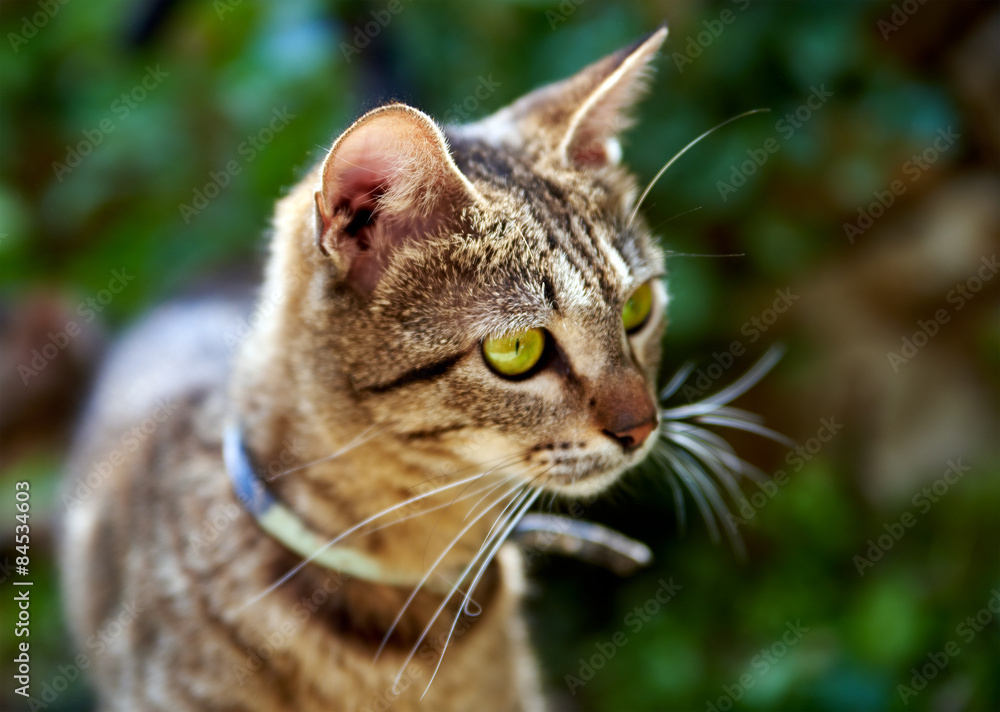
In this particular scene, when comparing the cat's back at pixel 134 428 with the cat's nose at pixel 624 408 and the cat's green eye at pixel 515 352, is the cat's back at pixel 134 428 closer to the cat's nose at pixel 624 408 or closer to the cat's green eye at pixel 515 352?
the cat's green eye at pixel 515 352

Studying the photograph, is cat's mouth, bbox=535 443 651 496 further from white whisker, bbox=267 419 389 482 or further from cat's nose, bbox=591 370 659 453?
white whisker, bbox=267 419 389 482

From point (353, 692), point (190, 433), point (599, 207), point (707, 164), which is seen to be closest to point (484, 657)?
point (353, 692)

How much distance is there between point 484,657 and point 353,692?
25 cm

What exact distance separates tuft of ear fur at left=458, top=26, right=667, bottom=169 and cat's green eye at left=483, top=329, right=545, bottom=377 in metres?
0.35

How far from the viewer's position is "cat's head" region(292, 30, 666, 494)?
1.10 meters

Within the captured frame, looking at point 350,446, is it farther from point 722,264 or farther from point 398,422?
point 722,264

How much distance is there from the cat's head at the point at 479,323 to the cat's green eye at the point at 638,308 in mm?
61

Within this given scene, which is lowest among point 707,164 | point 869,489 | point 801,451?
point 869,489

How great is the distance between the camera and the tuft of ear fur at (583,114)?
1.28 m

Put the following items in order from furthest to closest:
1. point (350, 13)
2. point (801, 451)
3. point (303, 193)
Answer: point (801, 451)
point (350, 13)
point (303, 193)

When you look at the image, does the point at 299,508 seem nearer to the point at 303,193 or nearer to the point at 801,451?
the point at 303,193

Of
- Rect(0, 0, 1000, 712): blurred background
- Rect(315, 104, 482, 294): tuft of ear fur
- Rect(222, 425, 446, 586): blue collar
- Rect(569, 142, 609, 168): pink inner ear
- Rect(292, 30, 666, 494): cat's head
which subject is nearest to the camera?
Rect(315, 104, 482, 294): tuft of ear fur

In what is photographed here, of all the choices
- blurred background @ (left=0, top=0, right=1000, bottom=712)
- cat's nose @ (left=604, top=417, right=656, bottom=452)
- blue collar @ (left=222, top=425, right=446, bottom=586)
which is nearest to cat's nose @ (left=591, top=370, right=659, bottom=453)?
cat's nose @ (left=604, top=417, right=656, bottom=452)

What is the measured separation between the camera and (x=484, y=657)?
142 centimetres
